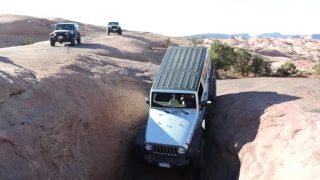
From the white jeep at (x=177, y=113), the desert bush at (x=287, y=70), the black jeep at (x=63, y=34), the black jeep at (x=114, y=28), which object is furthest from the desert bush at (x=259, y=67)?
the black jeep at (x=114, y=28)

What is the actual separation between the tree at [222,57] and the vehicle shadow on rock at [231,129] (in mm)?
17433

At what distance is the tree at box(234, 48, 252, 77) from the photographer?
1182 inches

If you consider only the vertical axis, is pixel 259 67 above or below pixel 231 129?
below

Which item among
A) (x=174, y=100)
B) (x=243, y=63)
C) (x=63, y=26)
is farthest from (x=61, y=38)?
(x=174, y=100)

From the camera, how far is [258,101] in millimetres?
11500

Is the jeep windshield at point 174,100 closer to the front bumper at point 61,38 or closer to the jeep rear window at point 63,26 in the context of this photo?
the front bumper at point 61,38

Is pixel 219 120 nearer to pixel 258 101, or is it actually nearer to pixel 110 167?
pixel 258 101

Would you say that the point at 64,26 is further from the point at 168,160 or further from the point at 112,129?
the point at 168,160

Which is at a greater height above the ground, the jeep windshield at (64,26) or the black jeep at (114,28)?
the jeep windshield at (64,26)

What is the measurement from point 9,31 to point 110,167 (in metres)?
40.4

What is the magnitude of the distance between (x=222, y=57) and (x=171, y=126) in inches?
836

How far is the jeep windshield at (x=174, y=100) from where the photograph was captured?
10.5m

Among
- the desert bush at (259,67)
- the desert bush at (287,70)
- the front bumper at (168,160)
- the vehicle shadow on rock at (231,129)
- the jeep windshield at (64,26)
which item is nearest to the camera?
the front bumper at (168,160)

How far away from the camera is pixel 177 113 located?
10383 millimetres
